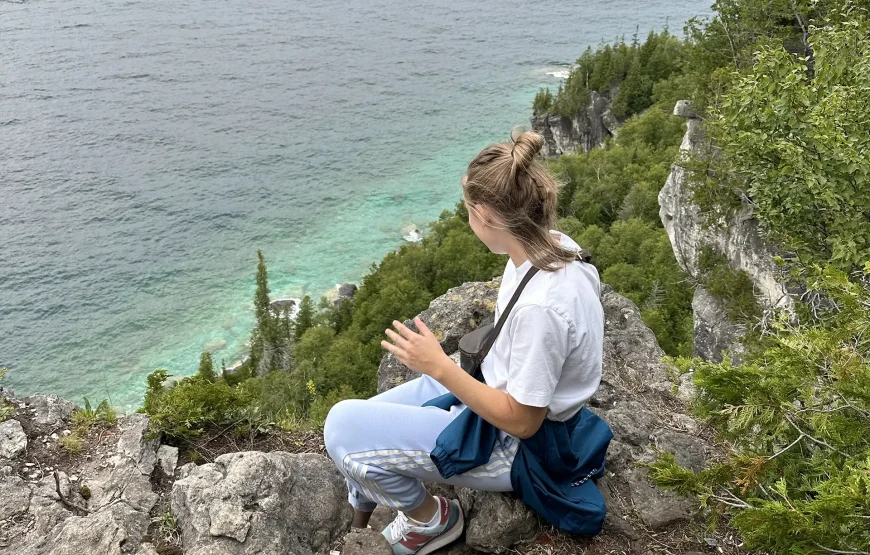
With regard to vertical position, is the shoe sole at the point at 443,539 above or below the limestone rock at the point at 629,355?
above

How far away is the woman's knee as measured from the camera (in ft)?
14.5

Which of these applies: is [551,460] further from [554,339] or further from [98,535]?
[98,535]

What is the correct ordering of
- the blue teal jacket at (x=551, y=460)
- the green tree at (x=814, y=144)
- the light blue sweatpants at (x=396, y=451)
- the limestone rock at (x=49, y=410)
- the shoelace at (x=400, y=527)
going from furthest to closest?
the green tree at (x=814, y=144), the limestone rock at (x=49, y=410), the shoelace at (x=400, y=527), the light blue sweatpants at (x=396, y=451), the blue teal jacket at (x=551, y=460)

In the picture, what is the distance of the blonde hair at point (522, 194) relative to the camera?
3.82 metres

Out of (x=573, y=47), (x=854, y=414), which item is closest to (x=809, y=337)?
(x=854, y=414)

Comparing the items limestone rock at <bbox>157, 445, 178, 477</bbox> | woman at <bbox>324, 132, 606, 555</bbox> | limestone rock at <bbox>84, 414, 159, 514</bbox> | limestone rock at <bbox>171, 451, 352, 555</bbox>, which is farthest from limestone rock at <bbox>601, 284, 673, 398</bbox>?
limestone rock at <bbox>84, 414, 159, 514</bbox>

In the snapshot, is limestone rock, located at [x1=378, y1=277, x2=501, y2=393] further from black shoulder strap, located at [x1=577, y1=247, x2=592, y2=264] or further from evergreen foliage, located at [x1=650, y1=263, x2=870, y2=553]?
evergreen foliage, located at [x1=650, y1=263, x2=870, y2=553]

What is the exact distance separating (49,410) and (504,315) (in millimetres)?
5527

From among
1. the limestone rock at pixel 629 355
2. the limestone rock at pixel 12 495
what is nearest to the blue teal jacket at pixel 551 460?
the limestone rock at pixel 629 355

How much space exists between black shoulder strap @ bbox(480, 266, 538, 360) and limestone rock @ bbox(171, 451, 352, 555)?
233cm

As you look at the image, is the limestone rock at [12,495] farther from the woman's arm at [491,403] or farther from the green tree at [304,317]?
the green tree at [304,317]

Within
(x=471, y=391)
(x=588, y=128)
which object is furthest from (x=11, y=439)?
(x=588, y=128)

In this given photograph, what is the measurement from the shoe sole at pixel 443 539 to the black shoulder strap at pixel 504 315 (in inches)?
59.3

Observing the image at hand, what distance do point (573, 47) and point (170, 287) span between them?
72523 mm
